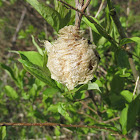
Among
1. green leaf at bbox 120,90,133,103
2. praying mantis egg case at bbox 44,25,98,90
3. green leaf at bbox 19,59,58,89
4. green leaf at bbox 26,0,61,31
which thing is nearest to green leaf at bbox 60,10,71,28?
green leaf at bbox 26,0,61,31

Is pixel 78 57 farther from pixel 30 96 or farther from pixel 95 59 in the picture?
pixel 30 96

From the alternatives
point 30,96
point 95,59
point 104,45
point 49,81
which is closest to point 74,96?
point 49,81

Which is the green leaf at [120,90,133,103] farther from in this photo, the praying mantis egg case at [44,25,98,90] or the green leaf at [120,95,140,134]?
the praying mantis egg case at [44,25,98,90]

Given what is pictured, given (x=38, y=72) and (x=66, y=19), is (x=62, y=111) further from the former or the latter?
(x=66, y=19)

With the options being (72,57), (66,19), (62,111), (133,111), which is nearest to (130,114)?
(133,111)

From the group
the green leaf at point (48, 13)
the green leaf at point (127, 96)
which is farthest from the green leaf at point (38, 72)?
the green leaf at point (127, 96)
